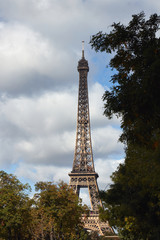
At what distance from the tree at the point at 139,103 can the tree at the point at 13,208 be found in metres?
22.4

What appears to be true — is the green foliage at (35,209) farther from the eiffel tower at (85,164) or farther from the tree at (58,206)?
the eiffel tower at (85,164)

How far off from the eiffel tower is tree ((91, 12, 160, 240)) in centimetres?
6703

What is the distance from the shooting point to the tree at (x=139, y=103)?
54.1 ft

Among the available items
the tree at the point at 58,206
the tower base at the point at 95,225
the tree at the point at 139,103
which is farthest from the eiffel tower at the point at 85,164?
the tree at the point at 139,103

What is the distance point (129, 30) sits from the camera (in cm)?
2023

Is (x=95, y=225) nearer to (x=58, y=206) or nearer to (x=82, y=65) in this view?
(x=58, y=206)

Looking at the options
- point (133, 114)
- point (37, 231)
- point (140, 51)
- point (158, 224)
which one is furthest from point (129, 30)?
point (37, 231)

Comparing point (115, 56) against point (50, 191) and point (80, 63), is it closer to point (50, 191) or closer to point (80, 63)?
point (50, 191)

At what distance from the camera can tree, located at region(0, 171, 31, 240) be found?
40.2m

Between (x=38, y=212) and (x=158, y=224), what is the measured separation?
23.1m

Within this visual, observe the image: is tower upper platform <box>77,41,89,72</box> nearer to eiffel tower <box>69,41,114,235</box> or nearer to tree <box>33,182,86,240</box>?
eiffel tower <box>69,41,114,235</box>

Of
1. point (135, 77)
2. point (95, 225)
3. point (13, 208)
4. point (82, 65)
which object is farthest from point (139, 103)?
point (82, 65)

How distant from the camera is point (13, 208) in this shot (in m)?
41.4

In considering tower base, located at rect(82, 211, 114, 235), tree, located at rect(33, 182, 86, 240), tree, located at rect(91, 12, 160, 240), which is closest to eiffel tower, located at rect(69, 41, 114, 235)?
tower base, located at rect(82, 211, 114, 235)
